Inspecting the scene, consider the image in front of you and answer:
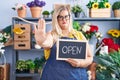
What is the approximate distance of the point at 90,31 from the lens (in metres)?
3.22

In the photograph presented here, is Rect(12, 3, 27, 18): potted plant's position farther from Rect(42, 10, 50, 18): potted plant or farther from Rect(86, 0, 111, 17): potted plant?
Rect(86, 0, 111, 17): potted plant

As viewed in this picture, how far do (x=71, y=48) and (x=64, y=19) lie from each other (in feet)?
0.60

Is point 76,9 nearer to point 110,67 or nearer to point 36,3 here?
point 36,3

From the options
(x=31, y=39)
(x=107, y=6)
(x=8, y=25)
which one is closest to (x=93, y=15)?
(x=107, y=6)

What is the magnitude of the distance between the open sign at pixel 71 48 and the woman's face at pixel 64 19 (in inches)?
3.7

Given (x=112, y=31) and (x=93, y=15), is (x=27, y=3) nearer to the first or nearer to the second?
(x=93, y=15)

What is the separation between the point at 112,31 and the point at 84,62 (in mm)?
1900

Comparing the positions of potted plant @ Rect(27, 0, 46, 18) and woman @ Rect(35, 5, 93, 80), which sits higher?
potted plant @ Rect(27, 0, 46, 18)

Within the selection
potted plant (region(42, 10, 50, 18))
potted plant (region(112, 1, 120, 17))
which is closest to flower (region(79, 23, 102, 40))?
potted plant (region(112, 1, 120, 17))

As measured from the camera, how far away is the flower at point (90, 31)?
319 cm

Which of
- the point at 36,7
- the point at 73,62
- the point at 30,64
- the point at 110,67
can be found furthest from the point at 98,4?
the point at 73,62

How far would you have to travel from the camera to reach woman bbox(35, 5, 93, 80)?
1480mm

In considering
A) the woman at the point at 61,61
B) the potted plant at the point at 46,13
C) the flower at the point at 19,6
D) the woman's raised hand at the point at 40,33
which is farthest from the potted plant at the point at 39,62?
the woman's raised hand at the point at 40,33

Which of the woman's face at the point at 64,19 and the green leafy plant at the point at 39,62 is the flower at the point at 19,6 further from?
the woman's face at the point at 64,19
